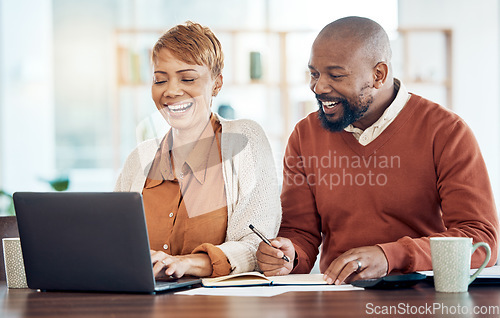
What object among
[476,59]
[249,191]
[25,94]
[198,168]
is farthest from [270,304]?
[476,59]

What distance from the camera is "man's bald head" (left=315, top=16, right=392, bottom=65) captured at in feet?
6.23

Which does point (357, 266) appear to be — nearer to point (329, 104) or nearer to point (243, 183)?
point (243, 183)

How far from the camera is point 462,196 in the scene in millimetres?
1713

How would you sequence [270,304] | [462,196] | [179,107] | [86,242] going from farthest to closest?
[179,107] < [462,196] < [86,242] < [270,304]

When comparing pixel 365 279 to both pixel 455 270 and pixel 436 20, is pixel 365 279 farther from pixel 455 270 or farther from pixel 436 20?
pixel 436 20

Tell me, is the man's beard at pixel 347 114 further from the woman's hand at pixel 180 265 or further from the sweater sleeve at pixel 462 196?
the woman's hand at pixel 180 265

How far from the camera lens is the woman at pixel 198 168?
1757 millimetres

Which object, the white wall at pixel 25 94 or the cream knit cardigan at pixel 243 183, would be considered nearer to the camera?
the cream knit cardigan at pixel 243 183

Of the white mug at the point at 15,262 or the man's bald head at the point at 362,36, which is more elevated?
the man's bald head at the point at 362,36

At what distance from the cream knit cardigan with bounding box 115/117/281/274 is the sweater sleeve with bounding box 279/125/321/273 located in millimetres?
117

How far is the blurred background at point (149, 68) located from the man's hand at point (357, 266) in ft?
12.0

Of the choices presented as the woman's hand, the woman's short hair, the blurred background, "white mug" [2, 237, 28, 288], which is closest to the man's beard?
the woman's short hair

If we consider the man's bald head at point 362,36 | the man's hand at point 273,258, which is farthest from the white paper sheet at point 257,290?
the man's bald head at point 362,36

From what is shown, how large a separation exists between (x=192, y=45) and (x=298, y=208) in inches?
22.7
